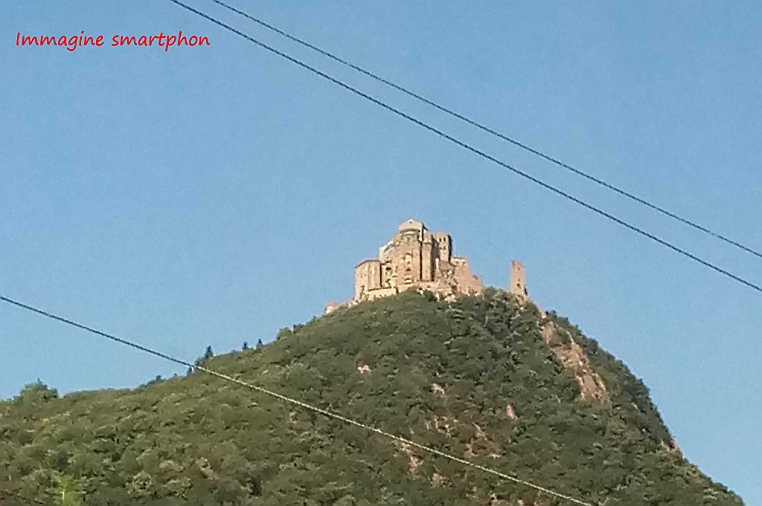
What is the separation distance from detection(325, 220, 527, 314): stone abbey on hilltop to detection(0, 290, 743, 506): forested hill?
5.97 feet

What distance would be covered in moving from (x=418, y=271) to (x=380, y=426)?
17413 millimetres

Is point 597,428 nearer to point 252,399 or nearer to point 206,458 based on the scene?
point 252,399

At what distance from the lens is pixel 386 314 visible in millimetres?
70375

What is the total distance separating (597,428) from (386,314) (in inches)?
489

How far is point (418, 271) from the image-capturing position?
75.7 metres

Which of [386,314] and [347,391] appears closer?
[347,391]

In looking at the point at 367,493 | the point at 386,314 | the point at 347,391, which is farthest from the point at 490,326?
the point at 367,493

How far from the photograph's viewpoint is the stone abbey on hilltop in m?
75.4

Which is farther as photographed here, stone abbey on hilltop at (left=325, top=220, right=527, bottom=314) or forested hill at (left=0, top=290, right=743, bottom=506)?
stone abbey on hilltop at (left=325, top=220, right=527, bottom=314)

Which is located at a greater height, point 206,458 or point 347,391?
point 347,391

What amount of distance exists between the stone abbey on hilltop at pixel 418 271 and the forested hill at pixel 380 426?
5.97 feet

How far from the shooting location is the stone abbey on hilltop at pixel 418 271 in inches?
2968

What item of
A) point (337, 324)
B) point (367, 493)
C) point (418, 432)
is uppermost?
point (337, 324)

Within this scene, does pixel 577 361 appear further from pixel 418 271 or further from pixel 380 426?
pixel 380 426
